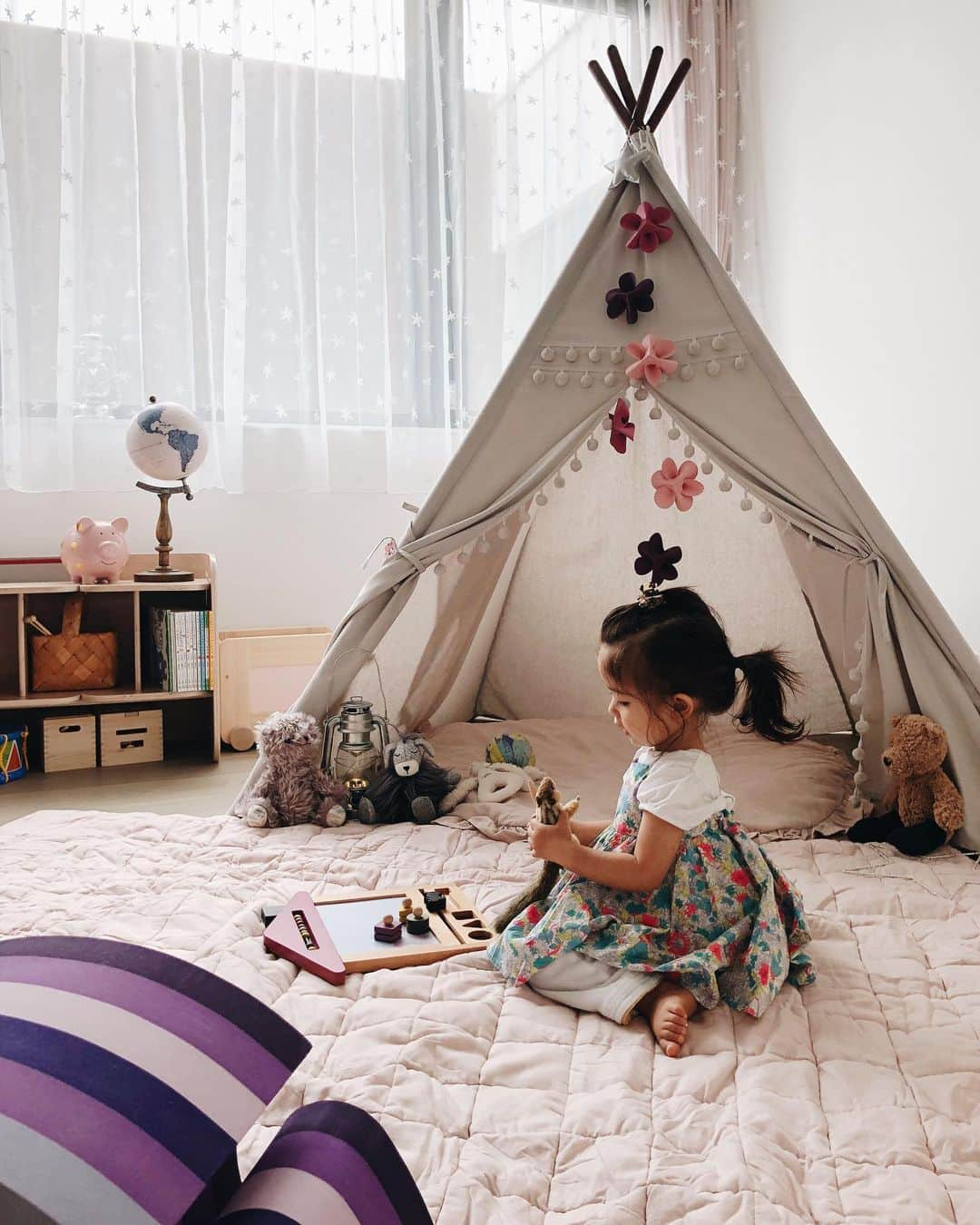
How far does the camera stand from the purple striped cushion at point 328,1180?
766 mm

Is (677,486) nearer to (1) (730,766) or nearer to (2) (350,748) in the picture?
(1) (730,766)

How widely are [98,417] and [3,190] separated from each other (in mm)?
679

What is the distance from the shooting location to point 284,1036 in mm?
882

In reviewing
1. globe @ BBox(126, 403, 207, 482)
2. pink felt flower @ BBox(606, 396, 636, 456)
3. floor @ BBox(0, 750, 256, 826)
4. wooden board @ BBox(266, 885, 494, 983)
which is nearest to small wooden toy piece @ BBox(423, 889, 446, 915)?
wooden board @ BBox(266, 885, 494, 983)

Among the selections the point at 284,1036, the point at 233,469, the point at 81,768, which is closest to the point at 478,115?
the point at 233,469

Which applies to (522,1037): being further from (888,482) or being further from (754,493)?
(888,482)

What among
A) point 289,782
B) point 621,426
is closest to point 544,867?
point 289,782

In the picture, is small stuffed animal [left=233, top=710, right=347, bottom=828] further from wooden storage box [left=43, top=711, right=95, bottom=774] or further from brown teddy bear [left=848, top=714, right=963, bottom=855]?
brown teddy bear [left=848, top=714, right=963, bottom=855]

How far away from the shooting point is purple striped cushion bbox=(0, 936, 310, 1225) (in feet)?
2.29

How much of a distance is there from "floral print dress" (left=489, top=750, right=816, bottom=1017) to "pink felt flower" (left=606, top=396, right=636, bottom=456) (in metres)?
0.98

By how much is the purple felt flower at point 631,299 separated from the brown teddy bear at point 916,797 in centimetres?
105

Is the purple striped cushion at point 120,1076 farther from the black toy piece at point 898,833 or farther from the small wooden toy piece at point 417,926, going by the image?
the black toy piece at point 898,833

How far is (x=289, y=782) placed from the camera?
7.61 ft

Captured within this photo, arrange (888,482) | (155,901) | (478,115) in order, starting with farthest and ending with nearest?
(478,115) < (888,482) < (155,901)
